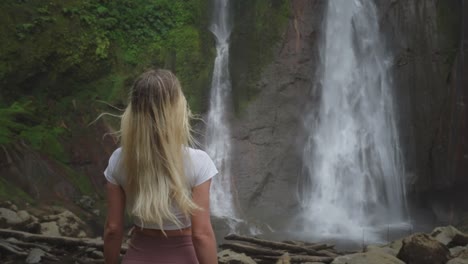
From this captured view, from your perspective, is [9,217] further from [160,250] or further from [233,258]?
[160,250]

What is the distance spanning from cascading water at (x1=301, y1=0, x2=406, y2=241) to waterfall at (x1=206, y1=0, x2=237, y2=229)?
6.62 ft

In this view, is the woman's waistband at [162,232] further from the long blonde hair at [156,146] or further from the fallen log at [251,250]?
the fallen log at [251,250]

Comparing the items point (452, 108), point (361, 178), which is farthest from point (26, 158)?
point (452, 108)

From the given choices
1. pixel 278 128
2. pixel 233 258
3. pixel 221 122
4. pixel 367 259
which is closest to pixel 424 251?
pixel 367 259

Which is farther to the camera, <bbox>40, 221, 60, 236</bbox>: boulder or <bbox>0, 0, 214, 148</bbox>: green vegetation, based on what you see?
<bbox>0, 0, 214, 148</bbox>: green vegetation

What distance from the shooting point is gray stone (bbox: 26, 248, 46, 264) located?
7.19 metres

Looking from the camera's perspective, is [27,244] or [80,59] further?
[80,59]

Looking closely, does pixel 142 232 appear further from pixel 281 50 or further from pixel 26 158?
pixel 281 50

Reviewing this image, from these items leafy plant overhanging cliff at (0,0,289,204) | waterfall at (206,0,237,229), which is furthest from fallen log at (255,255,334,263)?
waterfall at (206,0,237,229)

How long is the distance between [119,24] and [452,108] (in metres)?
9.35

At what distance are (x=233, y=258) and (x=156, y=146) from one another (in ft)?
15.9

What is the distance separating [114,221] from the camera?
2.69m

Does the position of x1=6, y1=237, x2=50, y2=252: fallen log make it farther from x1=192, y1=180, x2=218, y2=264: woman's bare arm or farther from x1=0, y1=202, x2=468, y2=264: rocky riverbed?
x1=192, y1=180, x2=218, y2=264: woman's bare arm

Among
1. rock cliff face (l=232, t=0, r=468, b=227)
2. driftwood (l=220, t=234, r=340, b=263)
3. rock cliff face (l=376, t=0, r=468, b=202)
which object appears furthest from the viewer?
rock cliff face (l=376, t=0, r=468, b=202)
